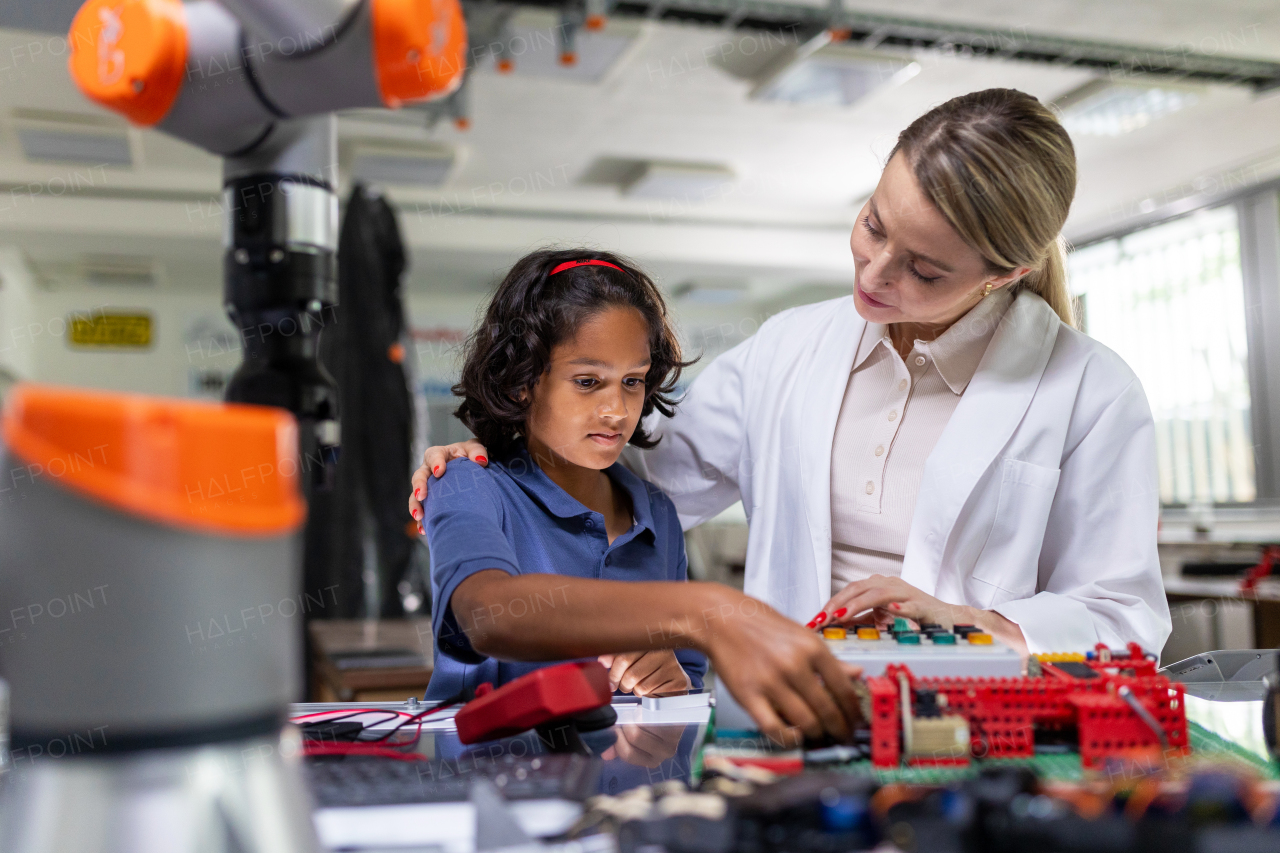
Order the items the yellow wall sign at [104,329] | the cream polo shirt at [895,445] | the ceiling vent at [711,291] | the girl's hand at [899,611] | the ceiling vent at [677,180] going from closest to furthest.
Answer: the girl's hand at [899,611] → the cream polo shirt at [895,445] → the ceiling vent at [677,180] → the yellow wall sign at [104,329] → the ceiling vent at [711,291]

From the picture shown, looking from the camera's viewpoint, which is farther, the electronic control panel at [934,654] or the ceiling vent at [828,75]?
the ceiling vent at [828,75]

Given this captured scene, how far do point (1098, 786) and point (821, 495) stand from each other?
84cm

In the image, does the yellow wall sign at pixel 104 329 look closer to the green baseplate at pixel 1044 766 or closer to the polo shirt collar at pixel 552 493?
the polo shirt collar at pixel 552 493

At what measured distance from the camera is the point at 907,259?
47.2 inches

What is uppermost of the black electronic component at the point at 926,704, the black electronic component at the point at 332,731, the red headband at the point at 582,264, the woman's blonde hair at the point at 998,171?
the woman's blonde hair at the point at 998,171

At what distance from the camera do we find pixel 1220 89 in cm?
397

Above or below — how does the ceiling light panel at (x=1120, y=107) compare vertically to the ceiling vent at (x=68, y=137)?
below

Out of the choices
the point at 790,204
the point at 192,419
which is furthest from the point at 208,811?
the point at 790,204

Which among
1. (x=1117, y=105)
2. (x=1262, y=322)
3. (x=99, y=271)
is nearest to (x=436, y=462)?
(x=1117, y=105)

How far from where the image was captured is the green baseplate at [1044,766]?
1.99 ft

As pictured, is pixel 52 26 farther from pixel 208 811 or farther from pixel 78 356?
pixel 78 356

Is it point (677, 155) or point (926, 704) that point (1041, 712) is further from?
point (677, 155)

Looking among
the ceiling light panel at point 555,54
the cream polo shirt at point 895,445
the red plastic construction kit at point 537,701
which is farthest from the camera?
the ceiling light panel at point 555,54

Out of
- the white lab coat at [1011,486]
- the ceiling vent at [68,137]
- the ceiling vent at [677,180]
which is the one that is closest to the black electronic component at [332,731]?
the white lab coat at [1011,486]
